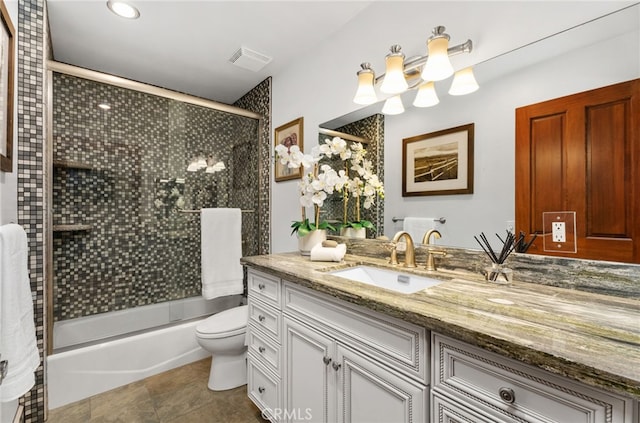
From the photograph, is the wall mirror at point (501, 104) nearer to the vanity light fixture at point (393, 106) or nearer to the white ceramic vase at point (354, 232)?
the vanity light fixture at point (393, 106)

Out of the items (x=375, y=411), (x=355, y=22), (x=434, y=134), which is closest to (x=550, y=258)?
(x=434, y=134)

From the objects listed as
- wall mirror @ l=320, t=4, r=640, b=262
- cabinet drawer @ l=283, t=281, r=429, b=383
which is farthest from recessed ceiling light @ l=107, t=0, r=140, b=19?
cabinet drawer @ l=283, t=281, r=429, b=383

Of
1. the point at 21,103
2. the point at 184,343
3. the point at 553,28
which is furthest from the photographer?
the point at 184,343

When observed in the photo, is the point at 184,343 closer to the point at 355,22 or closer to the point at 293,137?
the point at 293,137

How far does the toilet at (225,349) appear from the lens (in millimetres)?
1773

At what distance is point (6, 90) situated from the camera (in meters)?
1.23

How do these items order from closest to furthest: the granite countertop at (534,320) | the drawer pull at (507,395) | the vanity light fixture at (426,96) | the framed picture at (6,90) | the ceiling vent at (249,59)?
the granite countertop at (534,320)
the drawer pull at (507,395)
the framed picture at (6,90)
the vanity light fixture at (426,96)
the ceiling vent at (249,59)

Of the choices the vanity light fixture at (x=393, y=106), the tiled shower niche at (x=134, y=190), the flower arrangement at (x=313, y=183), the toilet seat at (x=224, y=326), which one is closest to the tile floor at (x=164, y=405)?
→ the toilet seat at (x=224, y=326)

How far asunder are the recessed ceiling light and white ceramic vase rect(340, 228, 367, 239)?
1.81 metres

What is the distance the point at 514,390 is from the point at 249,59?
2.40 meters

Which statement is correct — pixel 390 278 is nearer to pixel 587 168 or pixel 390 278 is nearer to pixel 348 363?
pixel 348 363

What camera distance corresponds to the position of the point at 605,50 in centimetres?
90

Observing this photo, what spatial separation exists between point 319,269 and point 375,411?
0.59 m

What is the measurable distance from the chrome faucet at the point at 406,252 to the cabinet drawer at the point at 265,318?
0.62 meters
